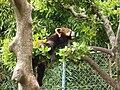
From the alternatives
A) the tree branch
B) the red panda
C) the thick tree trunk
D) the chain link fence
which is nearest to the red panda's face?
the red panda

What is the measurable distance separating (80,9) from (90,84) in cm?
93

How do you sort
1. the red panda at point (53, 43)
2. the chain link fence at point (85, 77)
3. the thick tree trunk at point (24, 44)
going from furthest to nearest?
1. the chain link fence at point (85, 77)
2. the red panda at point (53, 43)
3. the thick tree trunk at point (24, 44)

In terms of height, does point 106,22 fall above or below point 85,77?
above

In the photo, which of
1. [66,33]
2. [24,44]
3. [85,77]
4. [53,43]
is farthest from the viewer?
[85,77]

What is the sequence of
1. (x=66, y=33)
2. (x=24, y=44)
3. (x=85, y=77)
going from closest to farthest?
1. (x=24, y=44)
2. (x=66, y=33)
3. (x=85, y=77)

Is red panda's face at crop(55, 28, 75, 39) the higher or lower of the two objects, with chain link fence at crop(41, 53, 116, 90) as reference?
higher

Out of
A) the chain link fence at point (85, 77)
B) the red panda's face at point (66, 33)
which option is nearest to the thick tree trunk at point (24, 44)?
the red panda's face at point (66, 33)

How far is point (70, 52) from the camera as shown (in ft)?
5.90

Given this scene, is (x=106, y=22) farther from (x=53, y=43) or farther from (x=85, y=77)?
(x=85, y=77)

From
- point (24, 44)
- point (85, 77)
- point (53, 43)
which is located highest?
point (24, 44)

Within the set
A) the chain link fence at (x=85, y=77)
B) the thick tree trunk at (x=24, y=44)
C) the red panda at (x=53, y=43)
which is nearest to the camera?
the thick tree trunk at (x=24, y=44)

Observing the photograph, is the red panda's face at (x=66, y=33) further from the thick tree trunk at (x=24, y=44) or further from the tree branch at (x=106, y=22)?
the thick tree trunk at (x=24, y=44)

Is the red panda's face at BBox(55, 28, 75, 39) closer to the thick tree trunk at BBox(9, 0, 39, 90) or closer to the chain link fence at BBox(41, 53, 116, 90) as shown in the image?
the chain link fence at BBox(41, 53, 116, 90)

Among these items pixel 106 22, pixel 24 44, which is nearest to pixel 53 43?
pixel 106 22
